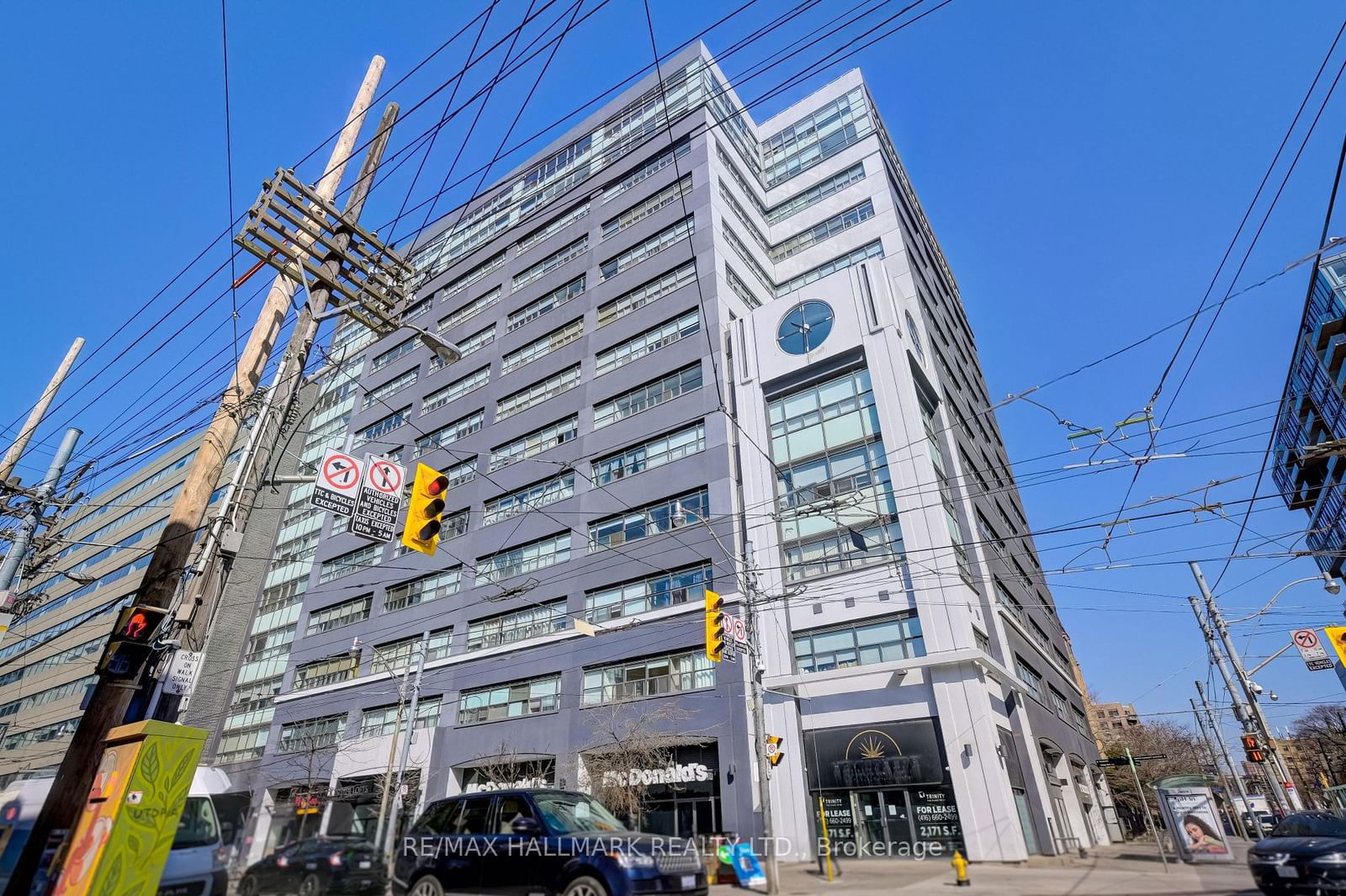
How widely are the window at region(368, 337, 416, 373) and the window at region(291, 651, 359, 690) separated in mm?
23383

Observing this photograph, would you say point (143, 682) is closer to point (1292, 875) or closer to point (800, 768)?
point (1292, 875)

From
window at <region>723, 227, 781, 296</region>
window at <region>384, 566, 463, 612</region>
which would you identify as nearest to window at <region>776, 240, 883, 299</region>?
window at <region>723, 227, 781, 296</region>

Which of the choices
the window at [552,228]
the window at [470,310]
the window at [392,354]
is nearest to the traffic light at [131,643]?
the window at [552,228]

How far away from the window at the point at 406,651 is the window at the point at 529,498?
6.78m

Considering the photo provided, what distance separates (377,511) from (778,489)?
2032cm

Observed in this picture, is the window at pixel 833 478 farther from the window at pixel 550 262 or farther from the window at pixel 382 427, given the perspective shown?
the window at pixel 382 427

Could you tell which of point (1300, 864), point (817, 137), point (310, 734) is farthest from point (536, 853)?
point (817, 137)

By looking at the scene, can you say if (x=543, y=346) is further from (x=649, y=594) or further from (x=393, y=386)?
(x=649, y=594)

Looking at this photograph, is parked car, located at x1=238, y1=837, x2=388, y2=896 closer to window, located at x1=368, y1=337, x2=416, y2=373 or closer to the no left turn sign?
the no left turn sign

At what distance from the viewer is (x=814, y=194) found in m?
46.2

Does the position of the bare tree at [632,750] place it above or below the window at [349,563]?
below

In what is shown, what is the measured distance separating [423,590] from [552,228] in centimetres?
2671

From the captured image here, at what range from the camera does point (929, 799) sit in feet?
→ 72.4

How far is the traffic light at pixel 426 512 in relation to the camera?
11.8 m
